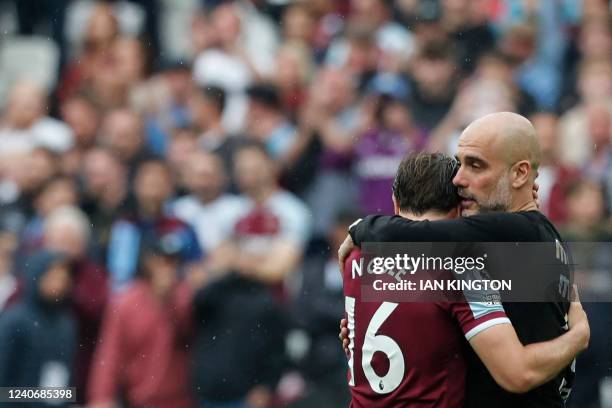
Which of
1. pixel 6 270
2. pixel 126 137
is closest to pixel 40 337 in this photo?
pixel 6 270

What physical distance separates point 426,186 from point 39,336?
433 centimetres

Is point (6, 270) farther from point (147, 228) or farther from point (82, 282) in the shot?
point (147, 228)

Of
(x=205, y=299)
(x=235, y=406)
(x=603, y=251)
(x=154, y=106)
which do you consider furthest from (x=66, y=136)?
(x=603, y=251)

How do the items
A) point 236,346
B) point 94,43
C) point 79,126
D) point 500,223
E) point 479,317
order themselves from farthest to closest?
point 94,43 → point 79,126 → point 236,346 → point 500,223 → point 479,317

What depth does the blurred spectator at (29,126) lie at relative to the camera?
7930 millimetres

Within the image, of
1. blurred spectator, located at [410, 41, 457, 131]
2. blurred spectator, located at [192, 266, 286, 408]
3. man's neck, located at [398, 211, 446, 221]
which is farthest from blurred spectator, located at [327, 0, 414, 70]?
man's neck, located at [398, 211, 446, 221]

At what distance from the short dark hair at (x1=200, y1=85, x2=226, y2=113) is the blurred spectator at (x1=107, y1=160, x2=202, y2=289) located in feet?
1.98

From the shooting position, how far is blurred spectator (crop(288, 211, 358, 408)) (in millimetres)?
6914

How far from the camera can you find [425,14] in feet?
25.7

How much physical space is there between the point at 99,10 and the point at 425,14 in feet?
8.16

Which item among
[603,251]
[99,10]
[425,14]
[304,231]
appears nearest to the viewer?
[603,251]

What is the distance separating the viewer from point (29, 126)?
8023 mm

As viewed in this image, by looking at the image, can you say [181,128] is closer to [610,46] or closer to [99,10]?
[99,10]

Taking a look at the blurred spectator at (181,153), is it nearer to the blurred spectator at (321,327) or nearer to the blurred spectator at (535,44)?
the blurred spectator at (321,327)
